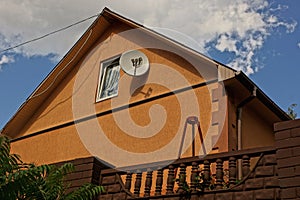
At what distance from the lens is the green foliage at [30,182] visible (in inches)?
244

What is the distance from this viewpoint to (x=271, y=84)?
12.0 meters

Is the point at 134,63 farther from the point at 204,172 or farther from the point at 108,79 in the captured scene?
the point at 204,172

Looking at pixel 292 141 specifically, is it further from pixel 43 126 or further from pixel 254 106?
pixel 43 126

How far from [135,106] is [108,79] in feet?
5.61

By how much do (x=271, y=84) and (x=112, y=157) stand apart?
433 cm

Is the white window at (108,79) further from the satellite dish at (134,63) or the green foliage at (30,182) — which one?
the green foliage at (30,182)

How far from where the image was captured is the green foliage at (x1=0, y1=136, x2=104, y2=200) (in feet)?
20.3

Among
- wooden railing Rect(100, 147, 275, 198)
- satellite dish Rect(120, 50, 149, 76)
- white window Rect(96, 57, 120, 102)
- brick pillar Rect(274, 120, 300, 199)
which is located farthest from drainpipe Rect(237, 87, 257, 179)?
brick pillar Rect(274, 120, 300, 199)

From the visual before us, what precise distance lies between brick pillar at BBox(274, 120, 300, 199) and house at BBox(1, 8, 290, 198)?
2.46 meters

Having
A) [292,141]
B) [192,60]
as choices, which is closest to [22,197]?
[292,141]

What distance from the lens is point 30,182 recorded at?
252 inches

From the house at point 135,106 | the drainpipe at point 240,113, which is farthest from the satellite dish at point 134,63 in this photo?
the drainpipe at point 240,113

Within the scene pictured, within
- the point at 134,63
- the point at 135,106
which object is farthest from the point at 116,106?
the point at 134,63

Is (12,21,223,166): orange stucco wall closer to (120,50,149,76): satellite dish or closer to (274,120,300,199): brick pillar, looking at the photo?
(120,50,149,76): satellite dish
